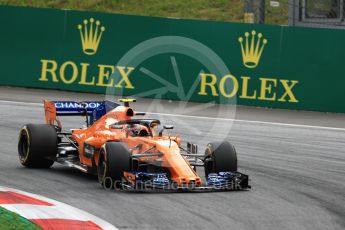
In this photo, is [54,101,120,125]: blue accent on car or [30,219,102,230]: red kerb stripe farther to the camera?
[54,101,120,125]: blue accent on car

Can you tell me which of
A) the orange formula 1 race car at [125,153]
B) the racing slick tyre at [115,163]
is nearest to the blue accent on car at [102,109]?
the orange formula 1 race car at [125,153]

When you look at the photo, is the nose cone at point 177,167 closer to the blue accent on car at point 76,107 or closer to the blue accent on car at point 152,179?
the blue accent on car at point 152,179

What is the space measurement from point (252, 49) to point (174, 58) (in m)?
1.72

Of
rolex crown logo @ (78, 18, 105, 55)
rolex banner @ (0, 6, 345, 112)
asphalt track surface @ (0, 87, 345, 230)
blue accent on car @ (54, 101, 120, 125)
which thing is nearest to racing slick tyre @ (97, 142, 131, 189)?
asphalt track surface @ (0, 87, 345, 230)

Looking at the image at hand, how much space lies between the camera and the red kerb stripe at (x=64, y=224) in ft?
29.6

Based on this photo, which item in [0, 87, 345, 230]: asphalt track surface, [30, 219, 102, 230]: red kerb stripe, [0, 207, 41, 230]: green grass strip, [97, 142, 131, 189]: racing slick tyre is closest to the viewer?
[0, 207, 41, 230]: green grass strip

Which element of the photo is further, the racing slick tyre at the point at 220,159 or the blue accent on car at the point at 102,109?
the blue accent on car at the point at 102,109

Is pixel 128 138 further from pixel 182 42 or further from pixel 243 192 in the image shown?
pixel 182 42

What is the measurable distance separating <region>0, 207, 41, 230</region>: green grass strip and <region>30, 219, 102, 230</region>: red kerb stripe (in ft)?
0.45

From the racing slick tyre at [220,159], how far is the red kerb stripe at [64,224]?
9.56 feet

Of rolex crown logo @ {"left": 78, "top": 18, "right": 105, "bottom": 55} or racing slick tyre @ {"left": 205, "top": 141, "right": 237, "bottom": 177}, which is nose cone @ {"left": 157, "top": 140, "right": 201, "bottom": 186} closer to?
racing slick tyre @ {"left": 205, "top": 141, "right": 237, "bottom": 177}

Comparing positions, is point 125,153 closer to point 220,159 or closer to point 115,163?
point 115,163

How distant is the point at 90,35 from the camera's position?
912 inches

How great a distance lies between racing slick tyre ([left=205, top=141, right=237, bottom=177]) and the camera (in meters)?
12.0
